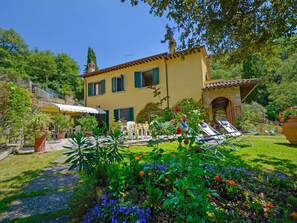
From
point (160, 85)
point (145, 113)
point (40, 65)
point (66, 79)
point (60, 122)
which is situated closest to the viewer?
point (60, 122)

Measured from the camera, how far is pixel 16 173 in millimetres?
4617

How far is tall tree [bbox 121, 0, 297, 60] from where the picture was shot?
4.66 metres

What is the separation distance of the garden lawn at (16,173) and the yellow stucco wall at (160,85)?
10848 mm

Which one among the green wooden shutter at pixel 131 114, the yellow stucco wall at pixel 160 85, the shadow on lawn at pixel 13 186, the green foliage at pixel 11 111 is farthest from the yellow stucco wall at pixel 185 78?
the shadow on lawn at pixel 13 186

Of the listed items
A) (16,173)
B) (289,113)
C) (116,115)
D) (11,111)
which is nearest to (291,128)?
(289,113)

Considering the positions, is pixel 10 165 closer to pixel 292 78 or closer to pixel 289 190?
pixel 289 190

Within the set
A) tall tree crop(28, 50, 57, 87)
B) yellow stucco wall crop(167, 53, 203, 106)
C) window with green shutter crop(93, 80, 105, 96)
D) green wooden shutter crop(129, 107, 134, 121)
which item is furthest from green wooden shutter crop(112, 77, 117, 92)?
tall tree crop(28, 50, 57, 87)

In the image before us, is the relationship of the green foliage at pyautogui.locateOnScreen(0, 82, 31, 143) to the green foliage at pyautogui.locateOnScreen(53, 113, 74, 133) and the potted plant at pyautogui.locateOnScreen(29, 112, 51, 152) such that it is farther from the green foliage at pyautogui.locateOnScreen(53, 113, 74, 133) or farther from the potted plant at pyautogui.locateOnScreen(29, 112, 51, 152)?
the green foliage at pyautogui.locateOnScreen(53, 113, 74, 133)

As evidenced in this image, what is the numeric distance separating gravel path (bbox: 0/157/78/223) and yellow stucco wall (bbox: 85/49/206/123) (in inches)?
477

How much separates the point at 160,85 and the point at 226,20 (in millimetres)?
10835

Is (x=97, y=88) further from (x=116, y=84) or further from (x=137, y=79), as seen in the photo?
(x=137, y=79)

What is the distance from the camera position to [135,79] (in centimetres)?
1669

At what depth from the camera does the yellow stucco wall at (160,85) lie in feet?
46.9

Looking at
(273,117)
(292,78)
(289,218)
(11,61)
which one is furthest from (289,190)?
(11,61)
